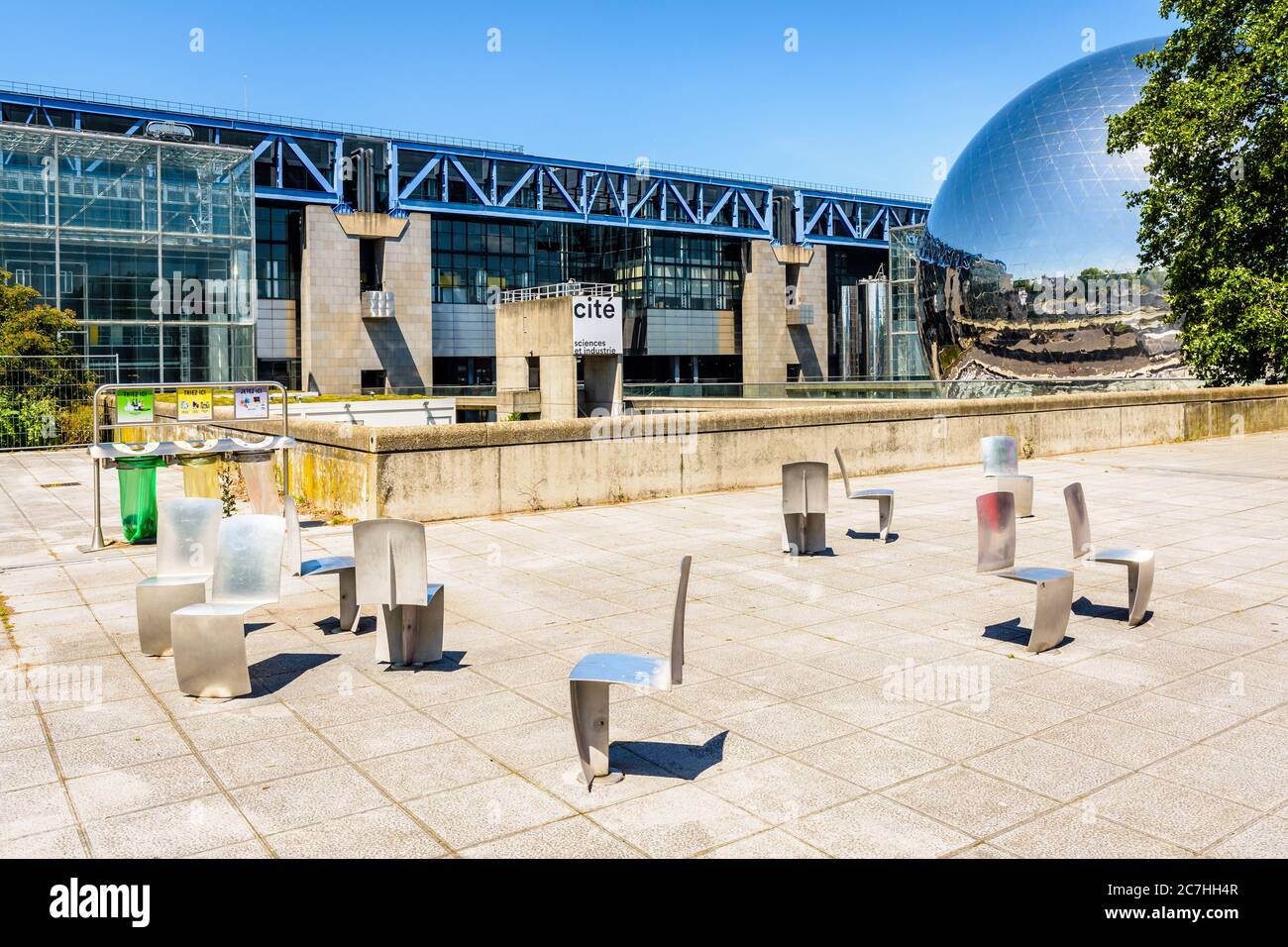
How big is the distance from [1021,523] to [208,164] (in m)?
33.4

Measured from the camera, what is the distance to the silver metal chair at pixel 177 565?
291 inches

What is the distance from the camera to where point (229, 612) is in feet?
21.5

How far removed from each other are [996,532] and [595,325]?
139 ft

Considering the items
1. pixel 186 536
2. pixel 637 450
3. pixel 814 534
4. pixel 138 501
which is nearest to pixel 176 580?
pixel 186 536

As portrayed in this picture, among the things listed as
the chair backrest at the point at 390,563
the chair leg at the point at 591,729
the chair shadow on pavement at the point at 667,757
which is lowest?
the chair shadow on pavement at the point at 667,757

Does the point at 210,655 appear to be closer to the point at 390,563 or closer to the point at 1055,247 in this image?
the point at 390,563

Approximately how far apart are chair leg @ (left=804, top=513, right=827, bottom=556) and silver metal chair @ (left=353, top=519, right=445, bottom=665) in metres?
4.91

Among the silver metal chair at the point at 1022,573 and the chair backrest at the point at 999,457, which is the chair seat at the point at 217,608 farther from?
the chair backrest at the point at 999,457

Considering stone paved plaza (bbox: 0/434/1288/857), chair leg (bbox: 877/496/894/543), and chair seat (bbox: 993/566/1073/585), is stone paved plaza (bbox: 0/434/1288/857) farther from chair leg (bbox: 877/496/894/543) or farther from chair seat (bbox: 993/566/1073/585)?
chair leg (bbox: 877/496/894/543)

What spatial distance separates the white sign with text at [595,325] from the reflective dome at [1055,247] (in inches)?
658

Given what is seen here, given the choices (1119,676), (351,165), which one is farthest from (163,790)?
(351,165)

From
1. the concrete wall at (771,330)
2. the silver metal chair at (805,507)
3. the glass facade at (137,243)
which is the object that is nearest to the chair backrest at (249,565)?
the silver metal chair at (805,507)

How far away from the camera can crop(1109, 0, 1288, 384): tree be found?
80.8 feet

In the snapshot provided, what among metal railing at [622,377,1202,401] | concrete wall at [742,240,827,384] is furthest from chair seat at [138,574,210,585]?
concrete wall at [742,240,827,384]
